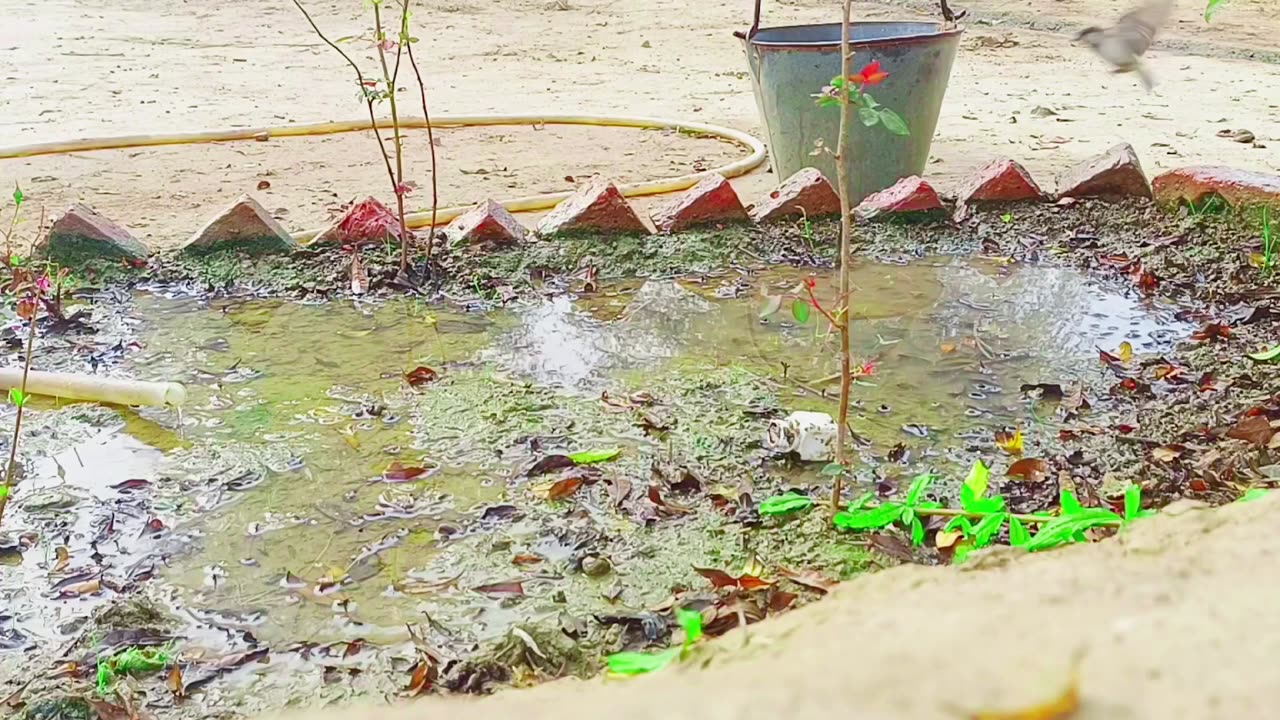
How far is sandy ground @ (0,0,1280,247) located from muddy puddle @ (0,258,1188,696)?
4.56 feet

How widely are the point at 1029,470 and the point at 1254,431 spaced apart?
20.9 inches

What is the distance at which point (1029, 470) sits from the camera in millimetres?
2402

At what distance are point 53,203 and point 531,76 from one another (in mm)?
4206

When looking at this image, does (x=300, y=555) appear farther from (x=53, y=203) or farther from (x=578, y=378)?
(x=53, y=203)

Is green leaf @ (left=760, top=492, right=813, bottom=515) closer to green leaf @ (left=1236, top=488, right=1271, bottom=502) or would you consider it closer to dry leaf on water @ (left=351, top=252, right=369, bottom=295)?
green leaf @ (left=1236, top=488, right=1271, bottom=502)

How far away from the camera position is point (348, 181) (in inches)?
202

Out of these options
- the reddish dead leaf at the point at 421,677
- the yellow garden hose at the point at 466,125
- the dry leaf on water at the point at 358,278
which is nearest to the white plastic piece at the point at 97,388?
the dry leaf on water at the point at 358,278

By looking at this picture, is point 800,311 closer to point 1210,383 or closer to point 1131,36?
point 1131,36

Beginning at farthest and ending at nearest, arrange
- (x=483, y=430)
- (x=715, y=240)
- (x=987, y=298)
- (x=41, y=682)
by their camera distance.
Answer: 1. (x=715, y=240)
2. (x=987, y=298)
3. (x=483, y=430)
4. (x=41, y=682)

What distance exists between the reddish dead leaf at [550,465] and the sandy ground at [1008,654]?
152cm

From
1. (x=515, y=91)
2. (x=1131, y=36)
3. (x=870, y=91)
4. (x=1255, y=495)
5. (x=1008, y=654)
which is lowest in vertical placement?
(x=515, y=91)

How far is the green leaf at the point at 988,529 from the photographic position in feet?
6.80

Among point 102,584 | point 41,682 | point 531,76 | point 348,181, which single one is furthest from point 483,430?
point 531,76

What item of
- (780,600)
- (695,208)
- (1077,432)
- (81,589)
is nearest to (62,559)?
(81,589)
